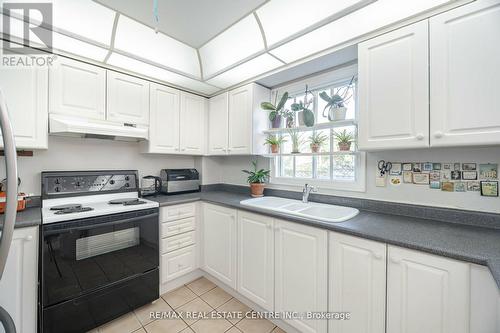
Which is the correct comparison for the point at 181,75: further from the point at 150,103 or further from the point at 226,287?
the point at 226,287

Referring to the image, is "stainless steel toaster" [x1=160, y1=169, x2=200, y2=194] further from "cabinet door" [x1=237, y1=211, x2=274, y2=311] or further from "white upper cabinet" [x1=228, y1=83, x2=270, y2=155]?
"cabinet door" [x1=237, y1=211, x2=274, y2=311]

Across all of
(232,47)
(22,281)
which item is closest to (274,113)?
(232,47)

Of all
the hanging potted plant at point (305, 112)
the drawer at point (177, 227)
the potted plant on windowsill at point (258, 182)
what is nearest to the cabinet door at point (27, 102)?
the drawer at point (177, 227)

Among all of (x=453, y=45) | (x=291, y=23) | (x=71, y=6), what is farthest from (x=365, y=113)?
(x=71, y=6)

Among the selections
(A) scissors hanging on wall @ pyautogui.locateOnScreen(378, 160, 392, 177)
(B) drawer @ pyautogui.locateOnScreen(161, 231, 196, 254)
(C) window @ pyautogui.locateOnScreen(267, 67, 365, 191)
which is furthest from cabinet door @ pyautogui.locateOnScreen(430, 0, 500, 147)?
(B) drawer @ pyautogui.locateOnScreen(161, 231, 196, 254)

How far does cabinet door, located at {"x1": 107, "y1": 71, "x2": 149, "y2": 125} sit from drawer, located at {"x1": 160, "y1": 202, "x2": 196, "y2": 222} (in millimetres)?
954

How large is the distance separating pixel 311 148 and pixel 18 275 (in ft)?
7.85

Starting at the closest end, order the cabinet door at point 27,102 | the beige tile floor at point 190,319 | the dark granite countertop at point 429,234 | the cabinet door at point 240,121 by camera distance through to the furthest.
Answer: the dark granite countertop at point 429,234 → the cabinet door at point 27,102 → the beige tile floor at point 190,319 → the cabinet door at point 240,121

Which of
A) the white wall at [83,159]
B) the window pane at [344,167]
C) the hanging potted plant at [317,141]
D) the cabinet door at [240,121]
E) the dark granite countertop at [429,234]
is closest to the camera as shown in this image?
the dark granite countertop at [429,234]

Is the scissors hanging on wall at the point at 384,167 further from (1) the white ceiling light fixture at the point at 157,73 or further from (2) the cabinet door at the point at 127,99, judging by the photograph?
(2) the cabinet door at the point at 127,99

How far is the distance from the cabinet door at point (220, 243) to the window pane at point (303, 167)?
85cm

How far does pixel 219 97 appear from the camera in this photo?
2631 millimetres

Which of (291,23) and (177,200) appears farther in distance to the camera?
(177,200)

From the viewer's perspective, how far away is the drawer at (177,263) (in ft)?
6.71
